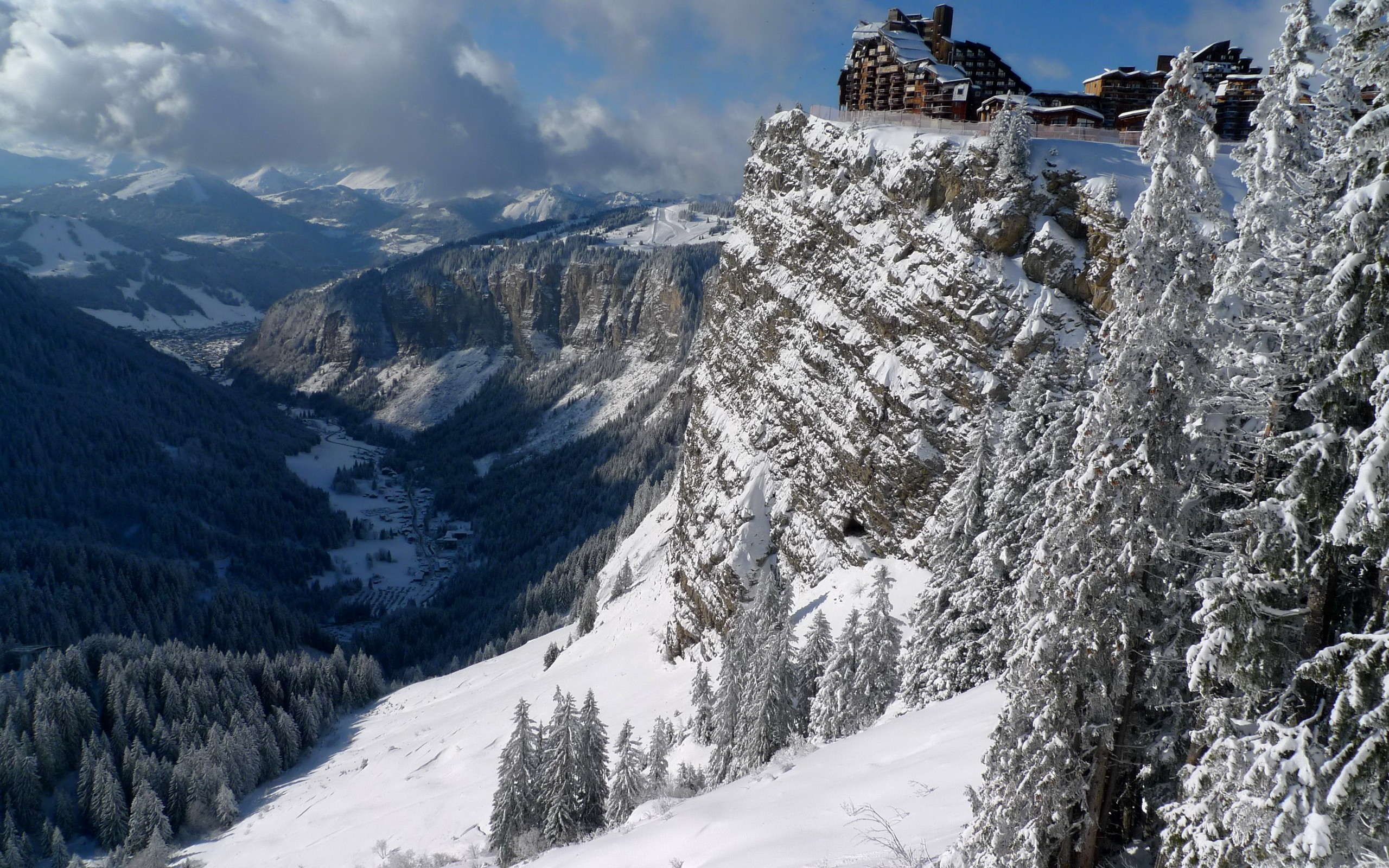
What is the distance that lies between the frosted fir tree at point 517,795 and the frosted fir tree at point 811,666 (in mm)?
14816

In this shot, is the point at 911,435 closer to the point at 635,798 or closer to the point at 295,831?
the point at 635,798

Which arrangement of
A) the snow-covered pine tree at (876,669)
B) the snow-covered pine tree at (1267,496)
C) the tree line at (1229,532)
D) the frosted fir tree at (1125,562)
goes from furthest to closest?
the snow-covered pine tree at (876,669) < the frosted fir tree at (1125,562) < the snow-covered pine tree at (1267,496) < the tree line at (1229,532)

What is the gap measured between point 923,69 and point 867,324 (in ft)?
77.3

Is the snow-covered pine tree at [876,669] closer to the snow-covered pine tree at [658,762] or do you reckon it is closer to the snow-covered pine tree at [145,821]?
the snow-covered pine tree at [658,762]

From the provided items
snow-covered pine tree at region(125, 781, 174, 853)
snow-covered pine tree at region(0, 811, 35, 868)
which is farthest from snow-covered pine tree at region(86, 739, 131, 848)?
snow-covered pine tree at region(0, 811, 35, 868)

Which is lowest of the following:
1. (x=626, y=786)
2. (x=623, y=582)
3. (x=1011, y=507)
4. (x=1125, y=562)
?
(x=626, y=786)

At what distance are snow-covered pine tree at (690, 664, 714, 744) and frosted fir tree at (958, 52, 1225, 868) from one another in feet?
109

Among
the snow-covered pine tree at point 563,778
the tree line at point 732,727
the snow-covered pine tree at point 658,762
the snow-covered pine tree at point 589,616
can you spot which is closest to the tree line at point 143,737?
the snow-covered pine tree at point 589,616

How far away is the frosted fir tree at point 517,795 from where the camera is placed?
37594 mm

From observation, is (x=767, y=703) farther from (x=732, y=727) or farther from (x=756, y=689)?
(x=732, y=727)

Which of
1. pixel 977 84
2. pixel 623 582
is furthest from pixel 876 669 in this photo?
pixel 623 582

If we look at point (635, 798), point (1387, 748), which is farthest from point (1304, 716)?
point (635, 798)

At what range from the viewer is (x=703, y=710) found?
46000mm

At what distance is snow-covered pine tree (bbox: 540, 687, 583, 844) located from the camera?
1448 inches
